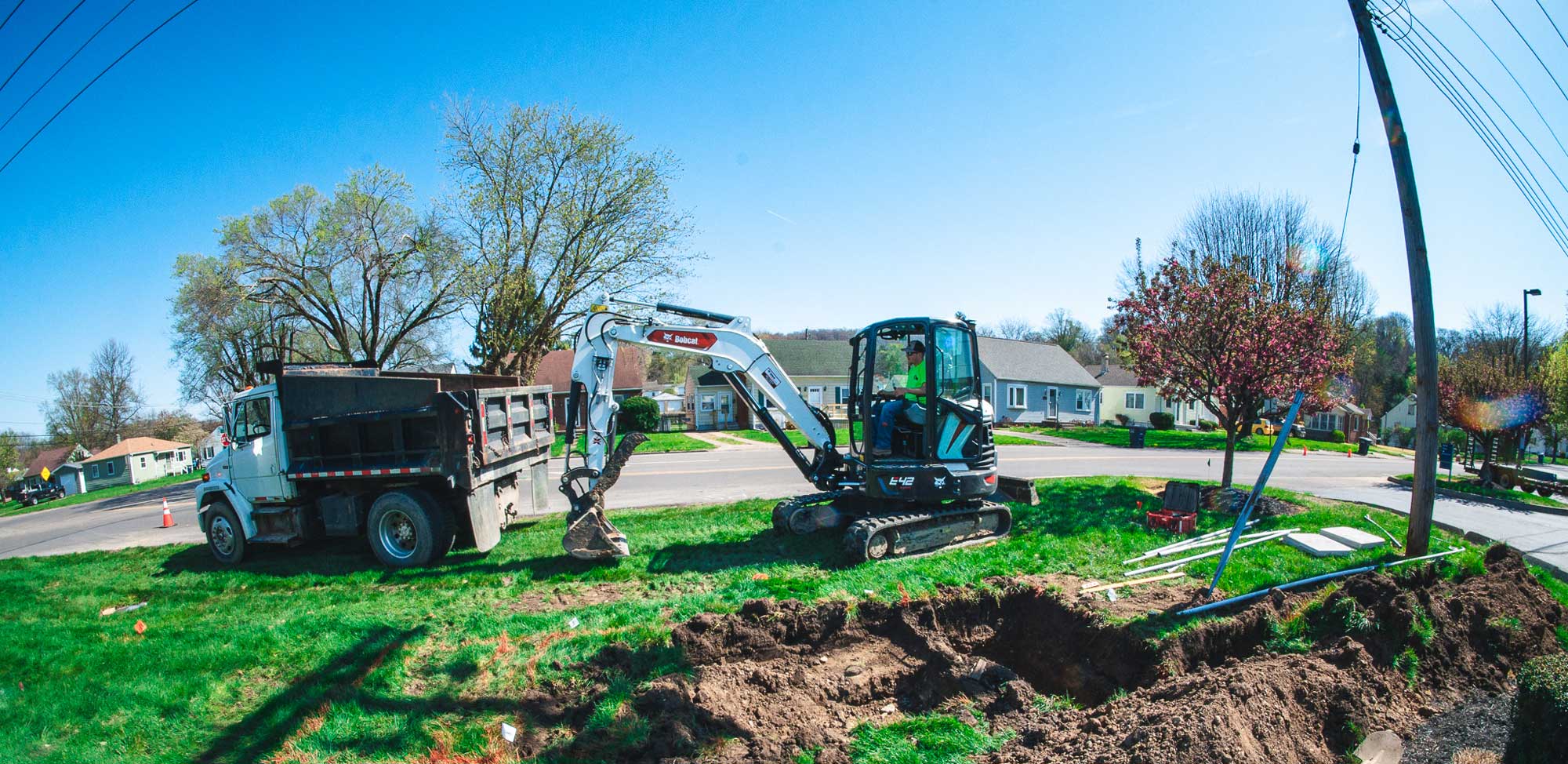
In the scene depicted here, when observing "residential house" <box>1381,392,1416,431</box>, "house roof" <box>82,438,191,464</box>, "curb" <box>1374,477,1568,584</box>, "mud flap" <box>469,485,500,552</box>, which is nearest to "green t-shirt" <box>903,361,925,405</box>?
"mud flap" <box>469,485,500,552</box>

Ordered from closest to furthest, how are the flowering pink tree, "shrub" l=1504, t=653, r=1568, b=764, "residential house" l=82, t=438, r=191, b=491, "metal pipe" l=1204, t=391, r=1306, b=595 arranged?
1. "shrub" l=1504, t=653, r=1568, b=764
2. "metal pipe" l=1204, t=391, r=1306, b=595
3. the flowering pink tree
4. "residential house" l=82, t=438, r=191, b=491

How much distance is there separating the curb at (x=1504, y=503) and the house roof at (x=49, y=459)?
8374 cm

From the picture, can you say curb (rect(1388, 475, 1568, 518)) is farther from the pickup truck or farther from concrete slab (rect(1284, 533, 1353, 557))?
the pickup truck

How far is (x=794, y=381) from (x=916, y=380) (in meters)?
31.9

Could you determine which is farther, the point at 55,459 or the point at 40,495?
the point at 55,459

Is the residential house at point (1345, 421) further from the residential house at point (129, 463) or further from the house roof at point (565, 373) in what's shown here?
the residential house at point (129, 463)

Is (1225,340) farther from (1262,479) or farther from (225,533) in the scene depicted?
(225,533)

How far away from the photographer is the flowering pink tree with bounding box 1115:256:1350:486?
1088 centimetres

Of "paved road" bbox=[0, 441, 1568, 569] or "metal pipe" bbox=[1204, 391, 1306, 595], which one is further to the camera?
"paved road" bbox=[0, 441, 1568, 569]

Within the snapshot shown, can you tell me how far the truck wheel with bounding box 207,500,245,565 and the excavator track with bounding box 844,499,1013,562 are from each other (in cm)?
860

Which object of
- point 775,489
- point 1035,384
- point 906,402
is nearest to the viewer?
point 906,402

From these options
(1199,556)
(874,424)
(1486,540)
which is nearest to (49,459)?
(874,424)

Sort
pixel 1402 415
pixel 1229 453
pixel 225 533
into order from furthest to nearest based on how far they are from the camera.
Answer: pixel 1402 415 → pixel 1229 453 → pixel 225 533

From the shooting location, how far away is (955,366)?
8836 millimetres
